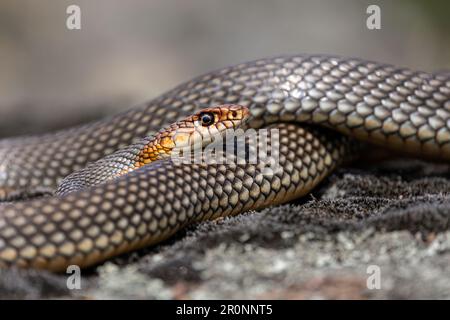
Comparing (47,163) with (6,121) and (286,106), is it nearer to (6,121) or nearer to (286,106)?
(286,106)

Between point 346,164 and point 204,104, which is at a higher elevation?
point 204,104

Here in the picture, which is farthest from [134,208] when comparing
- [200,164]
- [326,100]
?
[326,100]

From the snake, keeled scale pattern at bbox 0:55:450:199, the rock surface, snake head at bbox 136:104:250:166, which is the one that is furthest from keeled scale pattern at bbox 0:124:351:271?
keeled scale pattern at bbox 0:55:450:199

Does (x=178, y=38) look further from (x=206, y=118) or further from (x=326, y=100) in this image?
(x=206, y=118)

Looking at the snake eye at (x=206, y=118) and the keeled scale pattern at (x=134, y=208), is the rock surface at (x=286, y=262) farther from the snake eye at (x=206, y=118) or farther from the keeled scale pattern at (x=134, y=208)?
the snake eye at (x=206, y=118)

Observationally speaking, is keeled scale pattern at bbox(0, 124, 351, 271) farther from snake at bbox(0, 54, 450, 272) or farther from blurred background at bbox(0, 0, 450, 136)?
blurred background at bbox(0, 0, 450, 136)

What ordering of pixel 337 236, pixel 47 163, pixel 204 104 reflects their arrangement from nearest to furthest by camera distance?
pixel 337 236 → pixel 204 104 → pixel 47 163
